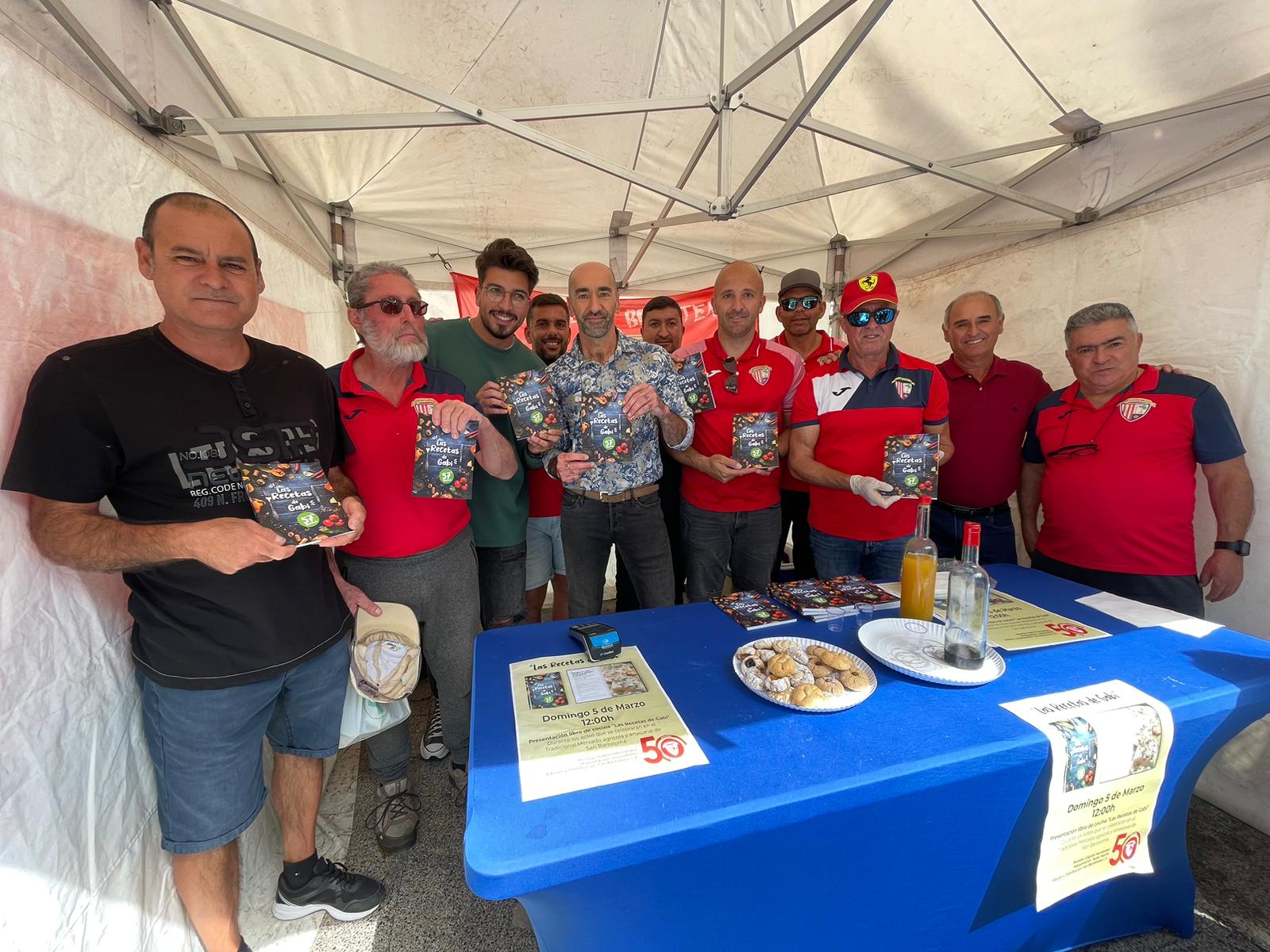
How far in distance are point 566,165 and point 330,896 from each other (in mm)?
4361

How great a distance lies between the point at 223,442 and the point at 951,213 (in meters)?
4.82

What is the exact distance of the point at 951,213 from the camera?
Result: 12.7 feet

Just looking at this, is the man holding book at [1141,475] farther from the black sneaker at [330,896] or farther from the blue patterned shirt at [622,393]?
the black sneaker at [330,896]

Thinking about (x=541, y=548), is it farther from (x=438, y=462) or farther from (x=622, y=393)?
(x=438, y=462)

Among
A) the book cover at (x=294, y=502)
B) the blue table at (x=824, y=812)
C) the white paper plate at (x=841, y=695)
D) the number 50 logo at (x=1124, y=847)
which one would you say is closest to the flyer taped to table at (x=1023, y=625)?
the blue table at (x=824, y=812)

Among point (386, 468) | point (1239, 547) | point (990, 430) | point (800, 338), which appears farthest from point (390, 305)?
point (1239, 547)

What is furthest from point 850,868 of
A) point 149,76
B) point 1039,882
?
point 149,76

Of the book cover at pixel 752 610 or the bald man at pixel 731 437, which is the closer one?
the book cover at pixel 752 610

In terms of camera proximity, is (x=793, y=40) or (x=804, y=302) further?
(x=804, y=302)

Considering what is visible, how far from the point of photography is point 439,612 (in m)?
2.12

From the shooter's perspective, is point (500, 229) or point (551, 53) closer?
point (551, 53)

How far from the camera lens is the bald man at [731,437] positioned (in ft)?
8.51

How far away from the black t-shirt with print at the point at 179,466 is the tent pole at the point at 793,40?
7.95 feet

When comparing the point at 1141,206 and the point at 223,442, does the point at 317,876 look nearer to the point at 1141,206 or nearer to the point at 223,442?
the point at 223,442
